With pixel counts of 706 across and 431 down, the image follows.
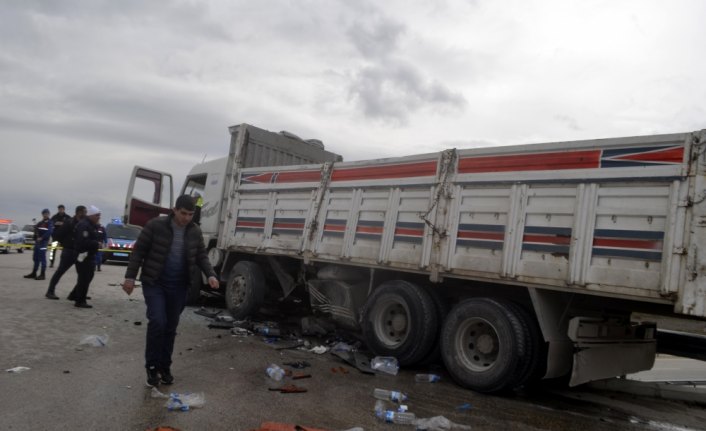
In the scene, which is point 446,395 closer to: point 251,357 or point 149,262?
point 251,357

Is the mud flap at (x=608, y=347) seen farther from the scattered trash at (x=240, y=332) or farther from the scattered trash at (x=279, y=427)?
the scattered trash at (x=240, y=332)

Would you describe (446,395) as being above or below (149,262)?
below

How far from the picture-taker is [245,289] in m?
8.62

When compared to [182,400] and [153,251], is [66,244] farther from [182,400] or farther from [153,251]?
[182,400]

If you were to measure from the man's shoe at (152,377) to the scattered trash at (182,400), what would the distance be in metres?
0.17

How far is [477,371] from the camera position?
5.46m

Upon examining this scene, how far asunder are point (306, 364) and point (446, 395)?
1621mm

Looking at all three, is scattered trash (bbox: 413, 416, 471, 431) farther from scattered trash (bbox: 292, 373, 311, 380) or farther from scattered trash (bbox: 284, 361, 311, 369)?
scattered trash (bbox: 284, 361, 311, 369)

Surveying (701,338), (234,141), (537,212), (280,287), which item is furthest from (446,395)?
(234,141)

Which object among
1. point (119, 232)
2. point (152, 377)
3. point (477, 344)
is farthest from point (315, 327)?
point (119, 232)

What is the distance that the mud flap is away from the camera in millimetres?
5070

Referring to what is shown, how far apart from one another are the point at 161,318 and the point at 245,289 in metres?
3.82

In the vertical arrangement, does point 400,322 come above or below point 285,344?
above

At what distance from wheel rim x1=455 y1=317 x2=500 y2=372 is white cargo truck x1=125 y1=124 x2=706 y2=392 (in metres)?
0.01
